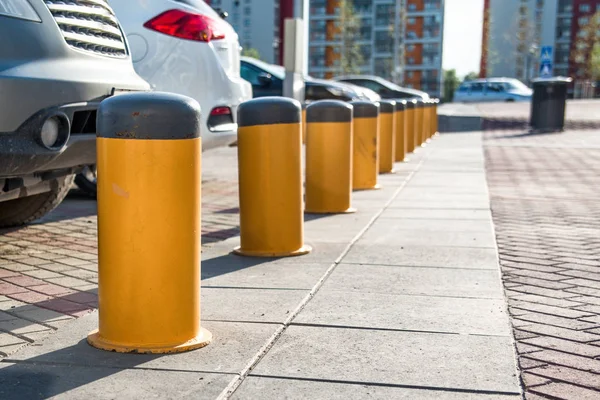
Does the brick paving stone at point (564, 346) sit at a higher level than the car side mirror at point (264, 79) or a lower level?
lower

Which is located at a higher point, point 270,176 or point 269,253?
point 270,176

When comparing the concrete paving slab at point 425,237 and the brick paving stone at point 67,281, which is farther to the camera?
the concrete paving slab at point 425,237

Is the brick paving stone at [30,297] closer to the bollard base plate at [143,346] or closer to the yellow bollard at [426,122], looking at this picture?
the bollard base plate at [143,346]

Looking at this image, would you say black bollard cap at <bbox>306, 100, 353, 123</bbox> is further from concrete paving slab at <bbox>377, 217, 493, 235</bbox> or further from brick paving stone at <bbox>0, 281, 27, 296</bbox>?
brick paving stone at <bbox>0, 281, 27, 296</bbox>

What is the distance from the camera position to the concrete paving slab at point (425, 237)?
19.9ft

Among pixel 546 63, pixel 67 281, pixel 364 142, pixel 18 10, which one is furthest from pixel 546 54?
pixel 18 10

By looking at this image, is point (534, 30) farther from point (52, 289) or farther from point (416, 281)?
point (52, 289)

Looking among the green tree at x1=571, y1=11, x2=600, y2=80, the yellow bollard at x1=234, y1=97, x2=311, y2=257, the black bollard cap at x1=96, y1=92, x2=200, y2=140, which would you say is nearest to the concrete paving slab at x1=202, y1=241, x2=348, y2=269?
the yellow bollard at x1=234, y1=97, x2=311, y2=257

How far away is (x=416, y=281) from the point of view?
4820mm

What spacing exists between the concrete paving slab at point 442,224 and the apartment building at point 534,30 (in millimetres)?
100798

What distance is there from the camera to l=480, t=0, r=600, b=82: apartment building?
350 feet

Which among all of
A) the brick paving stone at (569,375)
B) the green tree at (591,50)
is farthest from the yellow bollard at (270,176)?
the green tree at (591,50)

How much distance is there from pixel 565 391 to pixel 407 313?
1.12 meters

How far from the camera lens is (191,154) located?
350 cm
